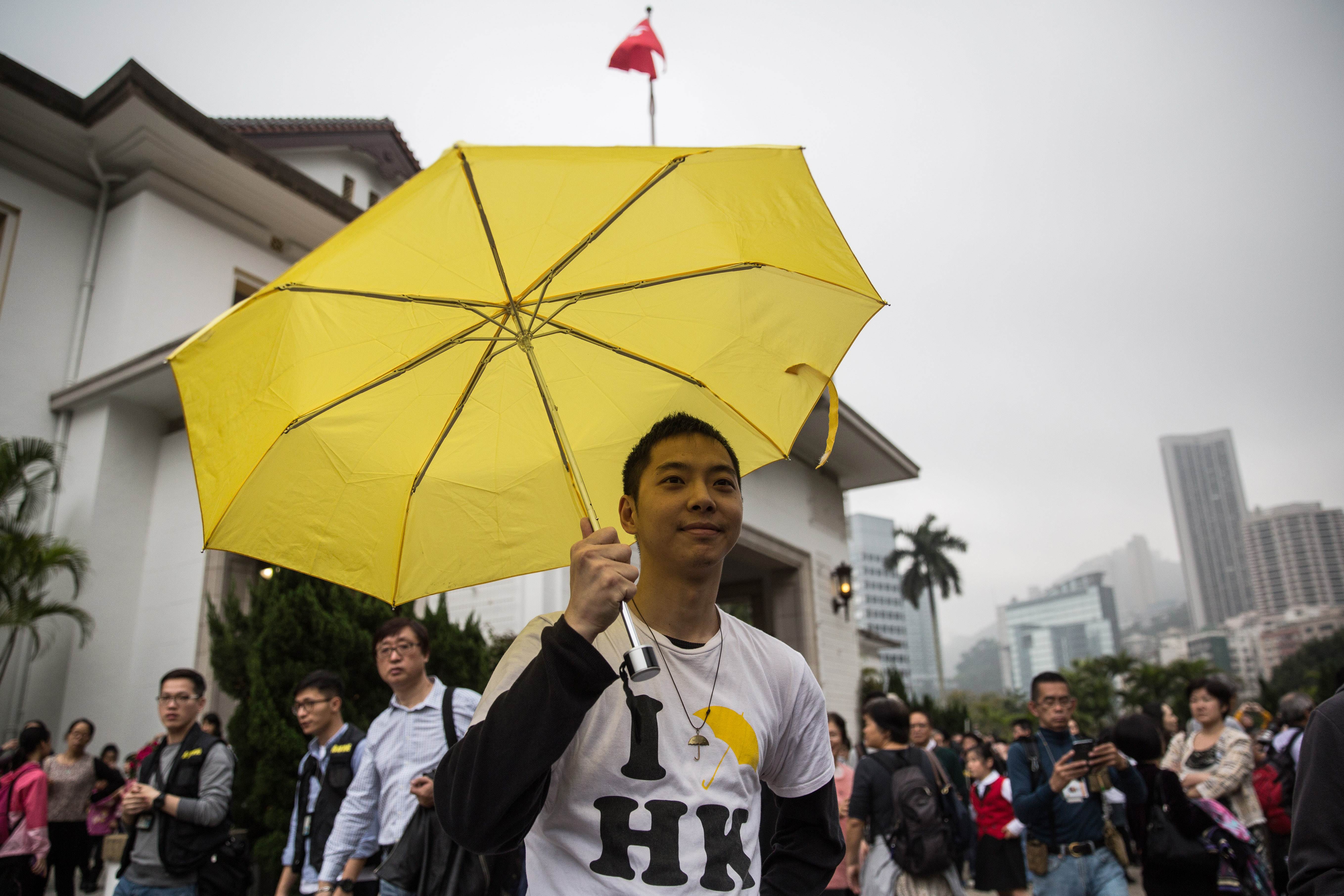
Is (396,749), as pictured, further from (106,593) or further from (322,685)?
(106,593)

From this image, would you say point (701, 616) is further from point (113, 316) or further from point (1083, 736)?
point (113, 316)

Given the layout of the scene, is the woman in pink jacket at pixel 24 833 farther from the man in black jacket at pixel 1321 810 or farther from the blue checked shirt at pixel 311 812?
the man in black jacket at pixel 1321 810

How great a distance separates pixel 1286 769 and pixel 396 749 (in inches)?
250

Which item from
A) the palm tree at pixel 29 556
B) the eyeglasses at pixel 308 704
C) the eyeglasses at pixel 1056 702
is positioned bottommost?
the eyeglasses at pixel 1056 702

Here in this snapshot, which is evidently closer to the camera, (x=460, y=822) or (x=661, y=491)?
(x=460, y=822)

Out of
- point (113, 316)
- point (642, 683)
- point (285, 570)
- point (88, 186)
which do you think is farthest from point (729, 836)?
point (88, 186)

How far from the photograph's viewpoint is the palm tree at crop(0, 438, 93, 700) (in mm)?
10398

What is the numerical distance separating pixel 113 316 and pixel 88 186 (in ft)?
9.10

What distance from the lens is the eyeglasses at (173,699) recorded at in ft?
15.8

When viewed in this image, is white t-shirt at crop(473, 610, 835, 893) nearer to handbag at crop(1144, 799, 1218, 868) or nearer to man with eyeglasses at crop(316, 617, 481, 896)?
man with eyeglasses at crop(316, 617, 481, 896)

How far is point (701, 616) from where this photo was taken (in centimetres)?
187

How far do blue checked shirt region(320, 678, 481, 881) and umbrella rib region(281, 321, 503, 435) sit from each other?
2.04 m

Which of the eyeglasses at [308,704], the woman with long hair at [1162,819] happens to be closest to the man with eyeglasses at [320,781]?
the eyeglasses at [308,704]

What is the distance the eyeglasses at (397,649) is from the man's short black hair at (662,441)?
102 inches
